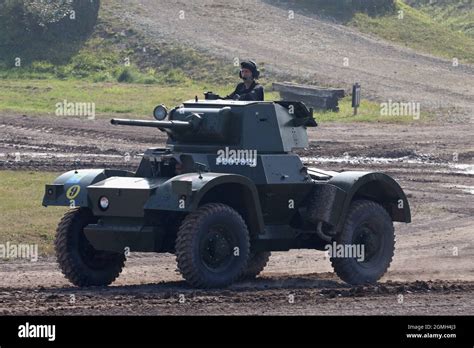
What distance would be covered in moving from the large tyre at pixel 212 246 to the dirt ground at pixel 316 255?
0.25 meters

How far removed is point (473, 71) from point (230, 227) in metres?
32.1

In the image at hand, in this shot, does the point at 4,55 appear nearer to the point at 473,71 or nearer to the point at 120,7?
the point at 120,7

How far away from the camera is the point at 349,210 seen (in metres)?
18.2

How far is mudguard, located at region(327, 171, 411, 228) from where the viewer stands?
714 inches

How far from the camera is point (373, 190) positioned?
1889 centimetres

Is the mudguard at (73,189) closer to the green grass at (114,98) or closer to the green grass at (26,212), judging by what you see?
the green grass at (26,212)

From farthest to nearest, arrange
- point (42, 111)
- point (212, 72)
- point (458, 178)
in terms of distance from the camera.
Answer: point (212, 72)
point (42, 111)
point (458, 178)

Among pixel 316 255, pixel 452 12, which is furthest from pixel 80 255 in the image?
pixel 452 12
